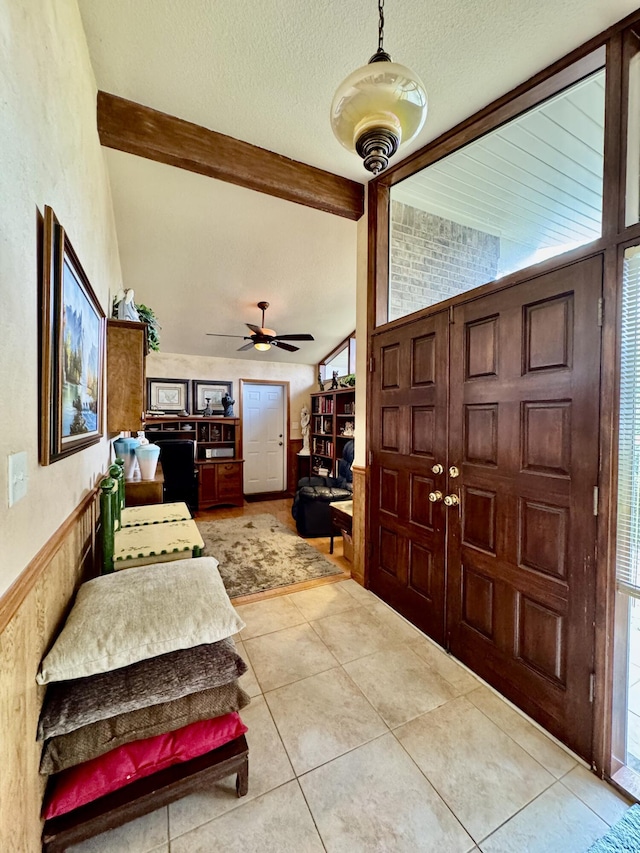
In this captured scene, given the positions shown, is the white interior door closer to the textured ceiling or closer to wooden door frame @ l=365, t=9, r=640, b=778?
the textured ceiling

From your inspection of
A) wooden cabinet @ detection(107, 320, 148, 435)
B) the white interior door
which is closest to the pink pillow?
wooden cabinet @ detection(107, 320, 148, 435)

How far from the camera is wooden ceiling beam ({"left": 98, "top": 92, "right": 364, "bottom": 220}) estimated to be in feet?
6.64

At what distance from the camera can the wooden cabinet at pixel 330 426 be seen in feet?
18.3

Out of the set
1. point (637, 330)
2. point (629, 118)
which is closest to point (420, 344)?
point (637, 330)

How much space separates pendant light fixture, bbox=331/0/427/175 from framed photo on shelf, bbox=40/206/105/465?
96 cm

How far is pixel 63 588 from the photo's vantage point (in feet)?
3.96

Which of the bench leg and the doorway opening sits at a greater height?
the doorway opening

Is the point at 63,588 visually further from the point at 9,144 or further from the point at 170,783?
the point at 9,144

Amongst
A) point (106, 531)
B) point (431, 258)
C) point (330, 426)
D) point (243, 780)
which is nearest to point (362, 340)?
point (431, 258)

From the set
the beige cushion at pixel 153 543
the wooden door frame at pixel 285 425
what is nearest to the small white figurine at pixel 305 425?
the wooden door frame at pixel 285 425

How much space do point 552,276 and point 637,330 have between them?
41 cm

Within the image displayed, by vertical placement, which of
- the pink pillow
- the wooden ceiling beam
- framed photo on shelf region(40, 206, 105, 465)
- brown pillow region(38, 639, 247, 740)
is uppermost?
the wooden ceiling beam

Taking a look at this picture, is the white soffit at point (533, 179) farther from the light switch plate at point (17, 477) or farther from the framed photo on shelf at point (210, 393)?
the framed photo on shelf at point (210, 393)

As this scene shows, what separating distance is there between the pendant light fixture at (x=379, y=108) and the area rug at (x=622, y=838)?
2190 mm
